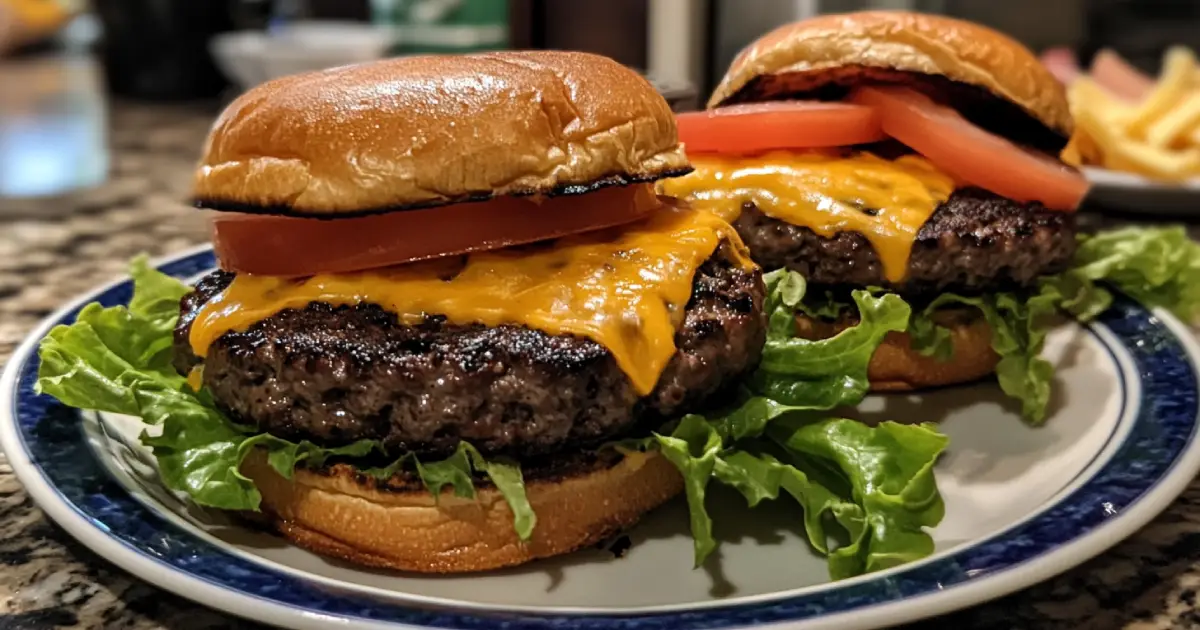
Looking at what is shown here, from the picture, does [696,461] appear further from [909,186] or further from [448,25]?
[448,25]

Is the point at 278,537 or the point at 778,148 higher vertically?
the point at 778,148

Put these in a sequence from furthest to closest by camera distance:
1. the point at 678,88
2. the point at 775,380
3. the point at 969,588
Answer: the point at 678,88, the point at 775,380, the point at 969,588

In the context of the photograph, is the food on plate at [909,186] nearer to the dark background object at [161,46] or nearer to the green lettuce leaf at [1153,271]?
the green lettuce leaf at [1153,271]

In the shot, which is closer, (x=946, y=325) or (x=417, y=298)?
(x=417, y=298)

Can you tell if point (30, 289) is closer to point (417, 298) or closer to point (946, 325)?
point (417, 298)

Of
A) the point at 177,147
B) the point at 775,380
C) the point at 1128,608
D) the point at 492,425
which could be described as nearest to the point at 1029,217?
the point at 775,380

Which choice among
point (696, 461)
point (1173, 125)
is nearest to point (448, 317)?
point (696, 461)
